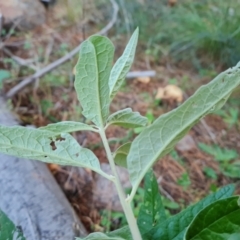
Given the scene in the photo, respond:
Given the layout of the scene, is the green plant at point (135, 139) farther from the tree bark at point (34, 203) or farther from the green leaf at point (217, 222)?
the tree bark at point (34, 203)

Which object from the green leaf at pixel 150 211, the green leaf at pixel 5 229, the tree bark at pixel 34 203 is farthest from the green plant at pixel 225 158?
the green leaf at pixel 5 229

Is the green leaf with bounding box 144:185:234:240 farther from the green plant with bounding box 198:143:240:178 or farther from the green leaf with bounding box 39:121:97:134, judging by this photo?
the green plant with bounding box 198:143:240:178

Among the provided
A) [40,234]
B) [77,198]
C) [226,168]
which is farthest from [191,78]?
[40,234]

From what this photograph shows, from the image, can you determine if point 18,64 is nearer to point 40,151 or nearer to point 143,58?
point 143,58

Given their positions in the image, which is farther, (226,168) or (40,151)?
(226,168)

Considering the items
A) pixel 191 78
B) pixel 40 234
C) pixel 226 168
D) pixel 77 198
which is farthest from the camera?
pixel 191 78

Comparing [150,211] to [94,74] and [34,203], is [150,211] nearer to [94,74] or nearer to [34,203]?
[94,74]

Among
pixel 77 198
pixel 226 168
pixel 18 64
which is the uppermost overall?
pixel 18 64
